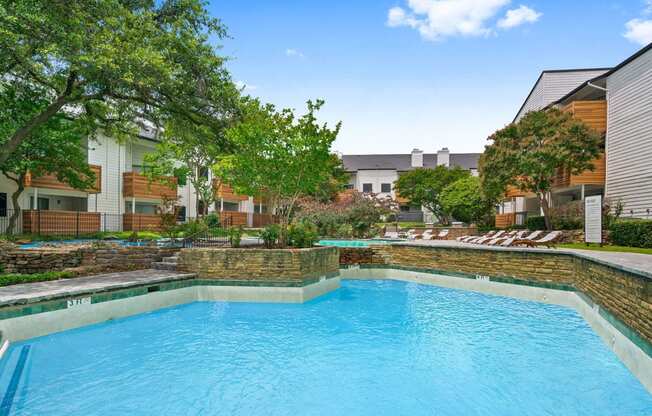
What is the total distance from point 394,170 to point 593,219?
40.9 m

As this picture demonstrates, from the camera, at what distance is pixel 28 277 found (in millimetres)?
10211

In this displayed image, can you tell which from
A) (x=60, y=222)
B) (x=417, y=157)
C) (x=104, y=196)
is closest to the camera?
(x=60, y=222)

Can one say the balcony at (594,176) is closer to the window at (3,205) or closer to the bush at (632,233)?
the bush at (632,233)

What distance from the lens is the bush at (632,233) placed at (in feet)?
49.1

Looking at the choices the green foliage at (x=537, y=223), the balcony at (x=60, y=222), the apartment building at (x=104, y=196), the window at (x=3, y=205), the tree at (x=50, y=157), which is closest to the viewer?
the tree at (x=50, y=157)

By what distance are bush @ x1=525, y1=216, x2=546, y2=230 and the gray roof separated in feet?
96.0

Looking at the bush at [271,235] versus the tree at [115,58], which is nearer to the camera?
the tree at [115,58]

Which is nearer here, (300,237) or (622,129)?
(300,237)

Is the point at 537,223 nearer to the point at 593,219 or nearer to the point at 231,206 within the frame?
the point at 593,219

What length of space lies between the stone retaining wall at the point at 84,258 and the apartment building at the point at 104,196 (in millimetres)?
10103

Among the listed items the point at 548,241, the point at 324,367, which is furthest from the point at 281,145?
the point at 548,241

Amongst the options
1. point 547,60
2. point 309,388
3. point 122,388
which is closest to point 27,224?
point 122,388

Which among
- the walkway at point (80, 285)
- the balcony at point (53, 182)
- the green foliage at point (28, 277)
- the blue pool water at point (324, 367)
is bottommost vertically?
the blue pool water at point (324, 367)

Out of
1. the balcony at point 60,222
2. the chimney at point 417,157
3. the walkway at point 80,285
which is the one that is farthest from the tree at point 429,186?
the walkway at point 80,285
